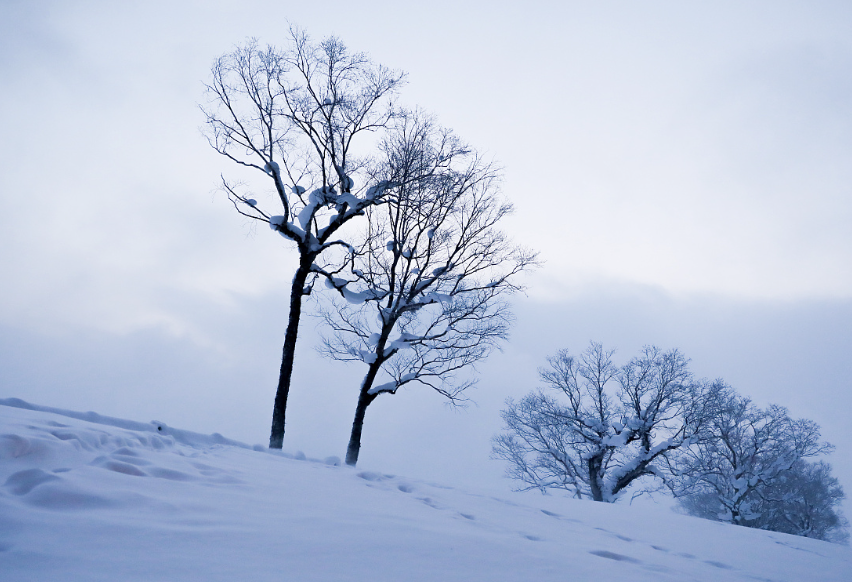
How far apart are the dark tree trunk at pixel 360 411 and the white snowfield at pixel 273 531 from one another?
7763 millimetres

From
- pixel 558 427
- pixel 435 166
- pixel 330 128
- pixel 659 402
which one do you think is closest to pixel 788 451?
pixel 659 402

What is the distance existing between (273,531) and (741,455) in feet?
76.2

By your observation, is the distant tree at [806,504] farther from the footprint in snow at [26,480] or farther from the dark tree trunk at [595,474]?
the footprint in snow at [26,480]

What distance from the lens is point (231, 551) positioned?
1701 mm

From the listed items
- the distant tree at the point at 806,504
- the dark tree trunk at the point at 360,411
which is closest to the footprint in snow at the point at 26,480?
the dark tree trunk at the point at 360,411

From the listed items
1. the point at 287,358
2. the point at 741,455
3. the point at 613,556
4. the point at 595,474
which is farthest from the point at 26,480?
the point at 741,455

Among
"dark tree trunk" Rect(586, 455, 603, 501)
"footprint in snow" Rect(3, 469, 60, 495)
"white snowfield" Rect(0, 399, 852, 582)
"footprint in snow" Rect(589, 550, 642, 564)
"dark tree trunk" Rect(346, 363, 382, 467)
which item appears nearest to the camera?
"white snowfield" Rect(0, 399, 852, 582)

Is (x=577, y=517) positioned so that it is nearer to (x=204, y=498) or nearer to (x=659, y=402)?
(x=204, y=498)

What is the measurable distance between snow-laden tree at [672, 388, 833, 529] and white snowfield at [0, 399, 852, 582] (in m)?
16.8

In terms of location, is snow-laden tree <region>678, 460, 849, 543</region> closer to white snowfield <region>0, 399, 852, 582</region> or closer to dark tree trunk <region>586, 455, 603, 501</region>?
dark tree trunk <region>586, 455, 603, 501</region>

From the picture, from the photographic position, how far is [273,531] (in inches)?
79.0

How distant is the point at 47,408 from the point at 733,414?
22871 mm

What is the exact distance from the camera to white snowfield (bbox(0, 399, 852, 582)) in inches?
61.3

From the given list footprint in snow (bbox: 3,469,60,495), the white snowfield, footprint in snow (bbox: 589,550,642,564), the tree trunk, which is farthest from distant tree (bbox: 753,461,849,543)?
footprint in snow (bbox: 3,469,60,495)
